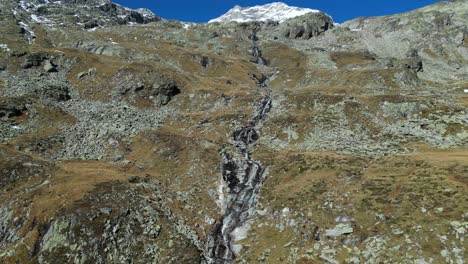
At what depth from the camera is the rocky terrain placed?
31891 mm

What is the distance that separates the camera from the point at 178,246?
33.5 metres

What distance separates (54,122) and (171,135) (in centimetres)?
2098

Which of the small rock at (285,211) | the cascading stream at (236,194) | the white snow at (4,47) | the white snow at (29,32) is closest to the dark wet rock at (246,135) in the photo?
the cascading stream at (236,194)

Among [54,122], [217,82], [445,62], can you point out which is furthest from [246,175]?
[445,62]

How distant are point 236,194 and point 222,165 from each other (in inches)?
277

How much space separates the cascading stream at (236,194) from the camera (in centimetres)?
3404

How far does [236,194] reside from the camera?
4272 cm

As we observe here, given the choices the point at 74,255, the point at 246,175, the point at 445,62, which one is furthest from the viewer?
the point at 445,62

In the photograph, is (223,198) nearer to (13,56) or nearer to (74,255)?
(74,255)

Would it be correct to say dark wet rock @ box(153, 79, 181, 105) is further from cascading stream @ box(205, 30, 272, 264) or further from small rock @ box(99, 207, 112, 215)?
small rock @ box(99, 207, 112, 215)

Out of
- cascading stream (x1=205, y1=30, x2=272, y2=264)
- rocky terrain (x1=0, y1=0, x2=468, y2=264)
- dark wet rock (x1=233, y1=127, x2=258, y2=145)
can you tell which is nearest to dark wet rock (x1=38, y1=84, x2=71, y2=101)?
rocky terrain (x1=0, y1=0, x2=468, y2=264)

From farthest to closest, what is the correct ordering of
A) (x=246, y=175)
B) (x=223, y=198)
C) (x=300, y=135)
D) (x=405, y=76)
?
1. (x=405, y=76)
2. (x=300, y=135)
3. (x=246, y=175)
4. (x=223, y=198)

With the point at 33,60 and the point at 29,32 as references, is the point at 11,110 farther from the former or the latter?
the point at 29,32

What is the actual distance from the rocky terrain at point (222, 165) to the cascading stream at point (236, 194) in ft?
0.58
